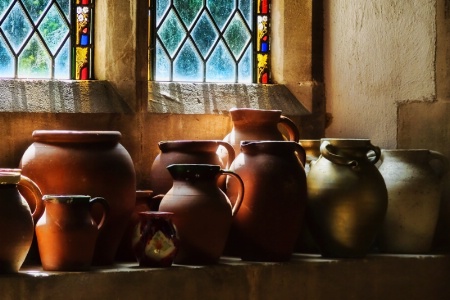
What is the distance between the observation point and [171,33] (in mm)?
5215

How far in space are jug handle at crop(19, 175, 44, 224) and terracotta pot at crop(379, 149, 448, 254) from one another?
5.51ft

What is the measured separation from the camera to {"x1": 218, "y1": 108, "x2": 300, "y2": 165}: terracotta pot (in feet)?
15.6

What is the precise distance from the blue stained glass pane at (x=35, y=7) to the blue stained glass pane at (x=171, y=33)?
0.63 metres

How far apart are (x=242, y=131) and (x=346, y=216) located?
2.13 feet

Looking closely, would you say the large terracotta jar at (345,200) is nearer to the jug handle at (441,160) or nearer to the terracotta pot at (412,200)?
the terracotta pot at (412,200)

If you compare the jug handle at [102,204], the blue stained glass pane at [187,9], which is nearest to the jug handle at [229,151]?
the jug handle at [102,204]

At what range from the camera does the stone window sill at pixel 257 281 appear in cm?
376

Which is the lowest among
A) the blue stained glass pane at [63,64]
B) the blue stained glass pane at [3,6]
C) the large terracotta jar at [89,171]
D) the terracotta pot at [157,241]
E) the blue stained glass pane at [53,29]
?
the terracotta pot at [157,241]

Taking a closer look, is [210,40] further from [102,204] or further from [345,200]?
[102,204]

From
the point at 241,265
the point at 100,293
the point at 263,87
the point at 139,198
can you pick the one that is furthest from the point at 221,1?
the point at 100,293

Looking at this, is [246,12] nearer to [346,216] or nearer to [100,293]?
[346,216]

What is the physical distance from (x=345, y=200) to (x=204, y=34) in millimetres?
1306

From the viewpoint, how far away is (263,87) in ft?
17.6

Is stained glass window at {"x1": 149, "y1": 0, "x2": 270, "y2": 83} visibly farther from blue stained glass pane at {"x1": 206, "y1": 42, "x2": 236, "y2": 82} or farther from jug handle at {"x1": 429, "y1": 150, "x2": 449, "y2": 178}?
jug handle at {"x1": 429, "y1": 150, "x2": 449, "y2": 178}
